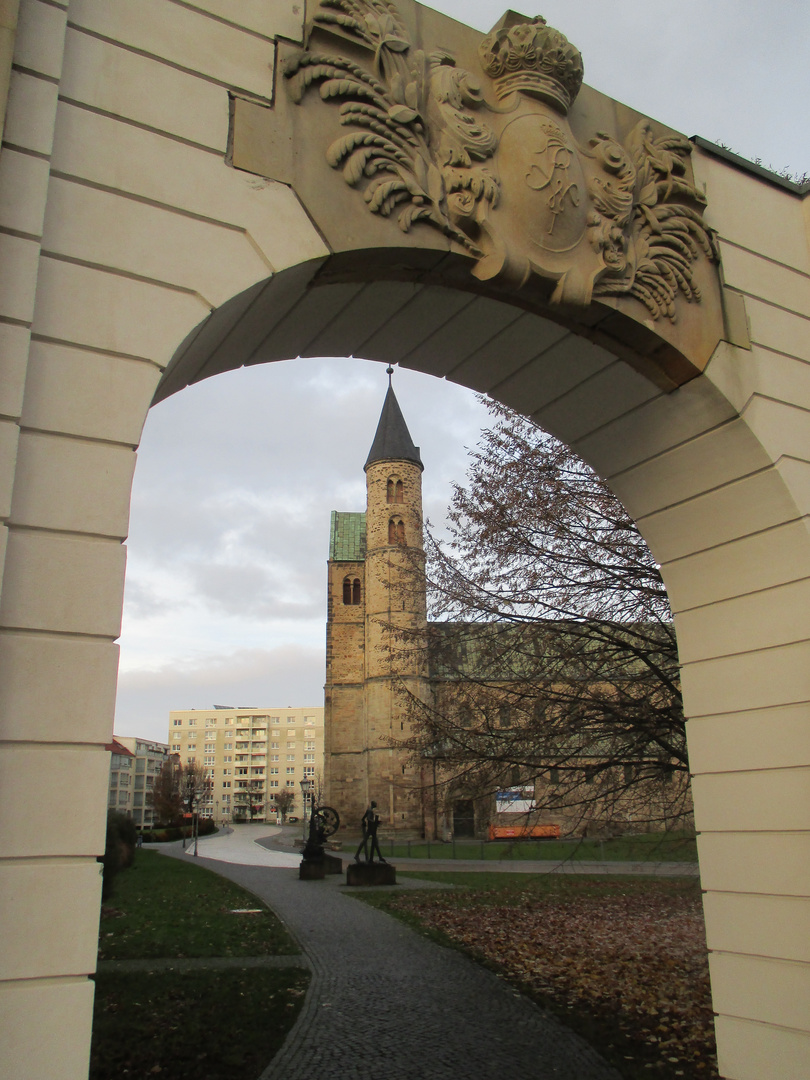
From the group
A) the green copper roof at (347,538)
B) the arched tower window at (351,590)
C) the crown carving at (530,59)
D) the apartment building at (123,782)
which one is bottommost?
the apartment building at (123,782)

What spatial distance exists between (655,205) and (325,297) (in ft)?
6.57

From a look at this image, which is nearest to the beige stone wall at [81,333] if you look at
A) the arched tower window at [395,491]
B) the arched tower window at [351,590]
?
the arched tower window at [395,491]

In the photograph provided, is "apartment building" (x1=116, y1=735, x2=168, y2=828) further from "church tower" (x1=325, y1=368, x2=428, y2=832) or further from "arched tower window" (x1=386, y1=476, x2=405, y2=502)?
"arched tower window" (x1=386, y1=476, x2=405, y2=502)

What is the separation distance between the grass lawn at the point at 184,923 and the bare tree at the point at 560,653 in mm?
3715

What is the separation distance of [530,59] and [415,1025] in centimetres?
762

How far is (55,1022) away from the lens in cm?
238

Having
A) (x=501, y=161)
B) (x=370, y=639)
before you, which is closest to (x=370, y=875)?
(x=501, y=161)

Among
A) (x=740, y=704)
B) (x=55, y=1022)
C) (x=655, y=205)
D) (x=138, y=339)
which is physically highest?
(x=655, y=205)

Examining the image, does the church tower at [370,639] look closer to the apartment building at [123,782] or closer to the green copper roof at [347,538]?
the green copper roof at [347,538]

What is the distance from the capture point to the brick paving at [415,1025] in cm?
641

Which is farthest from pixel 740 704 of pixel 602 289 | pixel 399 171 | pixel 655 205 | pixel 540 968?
pixel 540 968

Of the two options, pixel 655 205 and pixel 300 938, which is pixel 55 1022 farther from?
pixel 300 938

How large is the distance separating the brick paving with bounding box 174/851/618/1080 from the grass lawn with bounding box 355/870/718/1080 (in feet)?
1.05

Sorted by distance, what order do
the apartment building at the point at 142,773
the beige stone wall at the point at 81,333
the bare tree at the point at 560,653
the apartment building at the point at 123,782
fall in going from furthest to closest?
the apartment building at the point at 142,773
the apartment building at the point at 123,782
the bare tree at the point at 560,653
the beige stone wall at the point at 81,333
